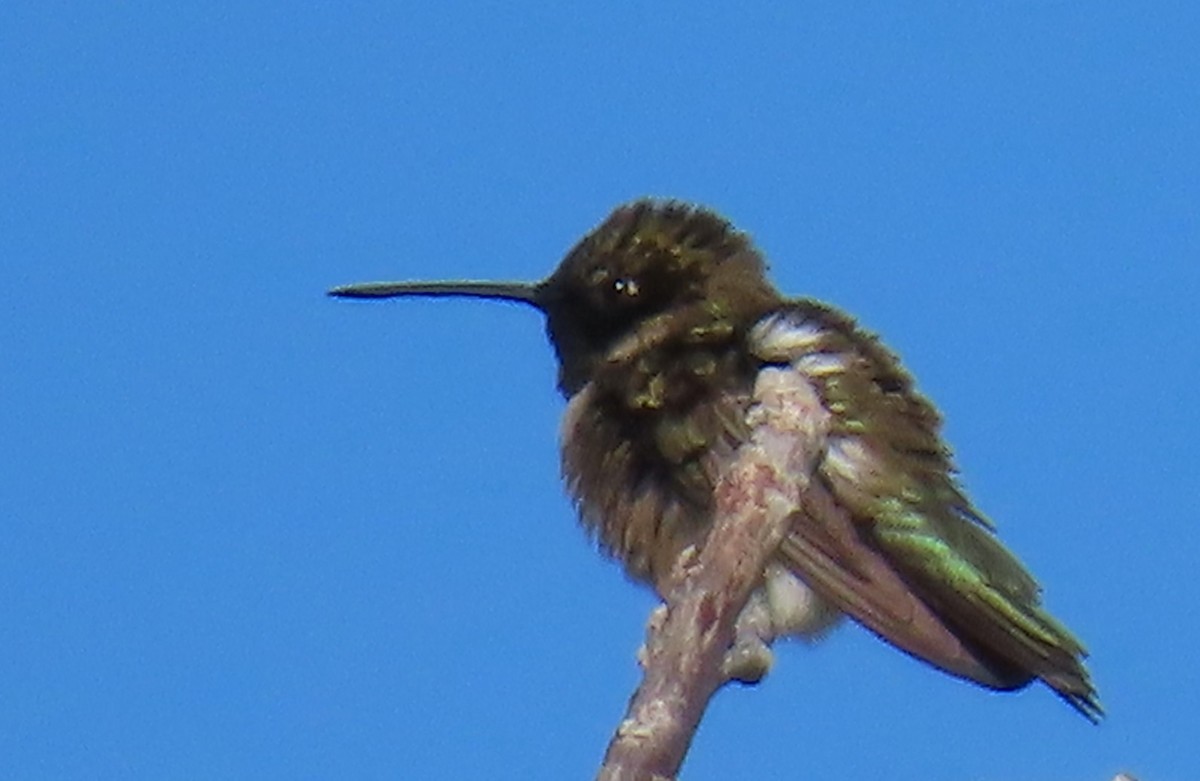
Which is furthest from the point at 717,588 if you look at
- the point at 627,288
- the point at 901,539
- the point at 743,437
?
the point at 627,288

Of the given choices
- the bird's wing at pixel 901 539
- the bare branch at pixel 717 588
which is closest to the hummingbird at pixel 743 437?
the bird's wing at pixel 901 539

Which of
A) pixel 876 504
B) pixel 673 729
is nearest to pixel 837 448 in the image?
pixel 876 504

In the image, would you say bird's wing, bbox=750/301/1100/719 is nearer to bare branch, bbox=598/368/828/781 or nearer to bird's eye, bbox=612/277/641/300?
bird's eye, bbox=612/277/641/300

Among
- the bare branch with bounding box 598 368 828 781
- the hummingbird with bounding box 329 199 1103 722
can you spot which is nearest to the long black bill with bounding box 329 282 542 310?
the hummingbird with bounding box 329 199 1103 722

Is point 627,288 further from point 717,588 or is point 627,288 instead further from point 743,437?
point 717,588

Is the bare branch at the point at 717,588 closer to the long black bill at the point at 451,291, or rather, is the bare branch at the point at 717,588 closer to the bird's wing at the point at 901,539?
the bird's wing at the point at 901,539

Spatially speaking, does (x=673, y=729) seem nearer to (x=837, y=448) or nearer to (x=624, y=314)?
(x=837, y=448)
